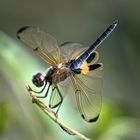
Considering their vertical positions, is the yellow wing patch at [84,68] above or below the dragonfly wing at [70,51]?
below

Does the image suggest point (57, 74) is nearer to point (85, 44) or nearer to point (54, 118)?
point (54, 118)

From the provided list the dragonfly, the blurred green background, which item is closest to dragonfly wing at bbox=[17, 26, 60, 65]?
the dragonfly

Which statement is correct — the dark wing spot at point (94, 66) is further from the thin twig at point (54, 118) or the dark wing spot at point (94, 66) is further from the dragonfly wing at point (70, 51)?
the thin twig at point (54, 118)

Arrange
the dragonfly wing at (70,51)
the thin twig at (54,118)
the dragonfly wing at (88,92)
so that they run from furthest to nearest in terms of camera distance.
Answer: the dragonfly wing at (70,51) < the dragonfly wing at (88,92) < the thin twig at (54,118)

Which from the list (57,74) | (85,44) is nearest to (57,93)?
(57,74)

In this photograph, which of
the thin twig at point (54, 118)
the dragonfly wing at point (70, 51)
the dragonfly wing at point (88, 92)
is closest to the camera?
the thin twig at point (54, 118)

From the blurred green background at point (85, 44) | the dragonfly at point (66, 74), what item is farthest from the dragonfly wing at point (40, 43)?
the blurred green background at point (85, 44)
